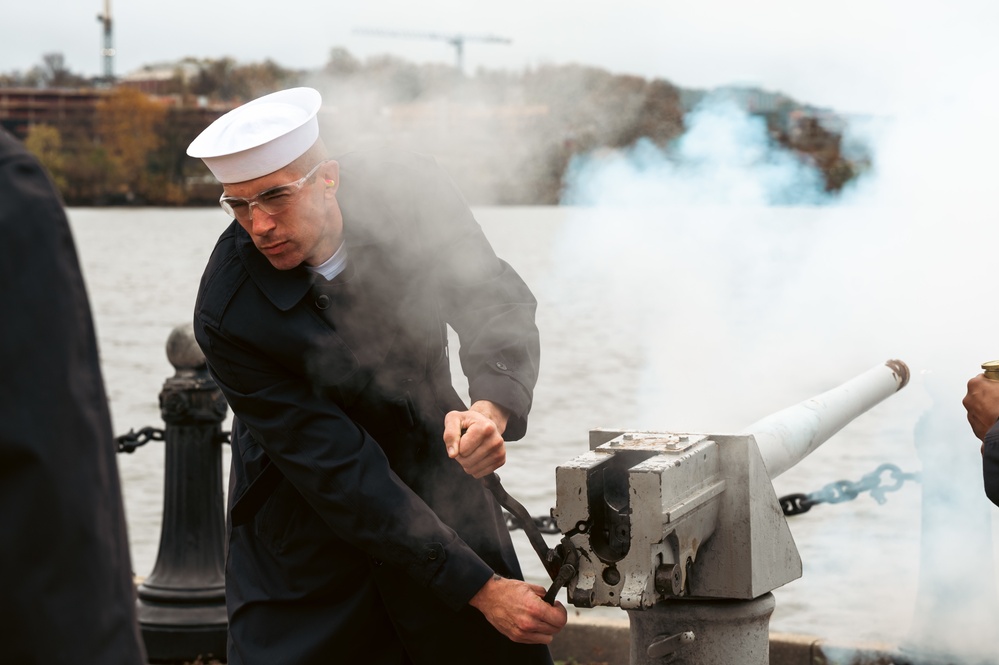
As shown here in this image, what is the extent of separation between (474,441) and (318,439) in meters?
0.33

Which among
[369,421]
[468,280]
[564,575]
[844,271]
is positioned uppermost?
[468,280]

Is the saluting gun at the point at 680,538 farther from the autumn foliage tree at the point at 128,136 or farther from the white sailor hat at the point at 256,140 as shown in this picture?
the autumn foliage tree at the point at 128,136

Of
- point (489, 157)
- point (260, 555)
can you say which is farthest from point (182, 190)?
point (260, 555)

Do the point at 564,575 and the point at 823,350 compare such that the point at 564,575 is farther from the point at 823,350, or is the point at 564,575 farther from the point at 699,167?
the point at 823,350

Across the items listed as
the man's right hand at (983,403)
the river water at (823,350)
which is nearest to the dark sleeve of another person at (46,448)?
the man's right hand at (983,403)

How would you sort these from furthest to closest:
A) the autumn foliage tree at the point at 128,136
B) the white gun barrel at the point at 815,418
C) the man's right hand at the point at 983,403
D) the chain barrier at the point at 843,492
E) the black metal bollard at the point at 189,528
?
1. the autumn foliage tree at the point at 128,136
2. the black metal bollard at the point at 189,528
3. the chain barrier at the point at 843,492
4. the white gun barrel at the point at 815,418
5. the man's right hand at the point at 983,403

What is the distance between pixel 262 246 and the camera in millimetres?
2783

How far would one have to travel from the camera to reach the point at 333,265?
2.93 meters

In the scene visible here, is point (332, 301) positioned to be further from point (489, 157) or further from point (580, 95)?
point (489, 157)

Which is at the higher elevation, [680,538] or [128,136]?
[680,538]

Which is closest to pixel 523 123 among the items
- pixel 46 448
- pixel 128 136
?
pixel 46 448

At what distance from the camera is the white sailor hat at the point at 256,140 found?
277 cm

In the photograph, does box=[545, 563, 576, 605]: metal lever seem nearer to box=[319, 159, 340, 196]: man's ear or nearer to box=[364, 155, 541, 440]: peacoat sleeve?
box=[364, 155, 541, 440]: peacoat sleeve

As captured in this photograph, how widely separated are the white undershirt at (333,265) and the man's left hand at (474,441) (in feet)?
1.36
